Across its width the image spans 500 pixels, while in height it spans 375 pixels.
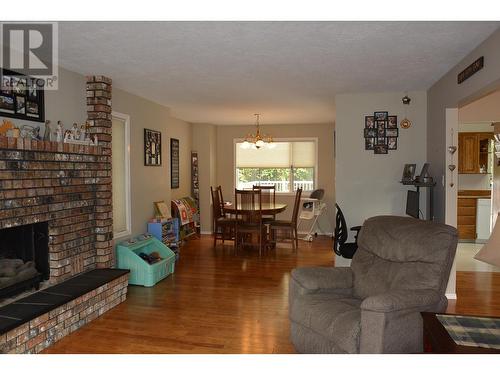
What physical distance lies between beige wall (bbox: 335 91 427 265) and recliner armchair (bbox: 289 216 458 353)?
1.79 metres

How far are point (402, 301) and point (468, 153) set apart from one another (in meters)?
5.87

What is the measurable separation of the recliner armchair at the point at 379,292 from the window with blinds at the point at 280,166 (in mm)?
4986

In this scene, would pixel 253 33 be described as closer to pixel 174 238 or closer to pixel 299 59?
pixel 299 59

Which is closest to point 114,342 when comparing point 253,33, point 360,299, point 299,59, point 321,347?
point 321,347

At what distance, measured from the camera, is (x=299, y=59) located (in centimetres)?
342

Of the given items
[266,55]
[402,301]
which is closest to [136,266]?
[266,55]

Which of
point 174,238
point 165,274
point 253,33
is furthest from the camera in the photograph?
point 174,238

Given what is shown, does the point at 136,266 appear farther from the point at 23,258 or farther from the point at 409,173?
the point at 409,173

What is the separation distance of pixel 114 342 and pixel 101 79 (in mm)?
2596

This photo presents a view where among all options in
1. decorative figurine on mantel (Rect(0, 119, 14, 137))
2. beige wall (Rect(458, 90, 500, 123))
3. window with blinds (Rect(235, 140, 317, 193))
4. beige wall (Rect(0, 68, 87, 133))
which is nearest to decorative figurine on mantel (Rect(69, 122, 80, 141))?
beige wall (Rect(0, 68, 87, 133))

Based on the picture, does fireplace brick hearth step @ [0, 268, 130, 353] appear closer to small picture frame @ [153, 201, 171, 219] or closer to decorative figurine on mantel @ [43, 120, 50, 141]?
decorative figurine on mantel @ [43, 120, 50, 141]

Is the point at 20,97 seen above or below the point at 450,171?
above

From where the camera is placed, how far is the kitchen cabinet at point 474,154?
709 centimetres

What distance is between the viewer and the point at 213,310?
149 inches
